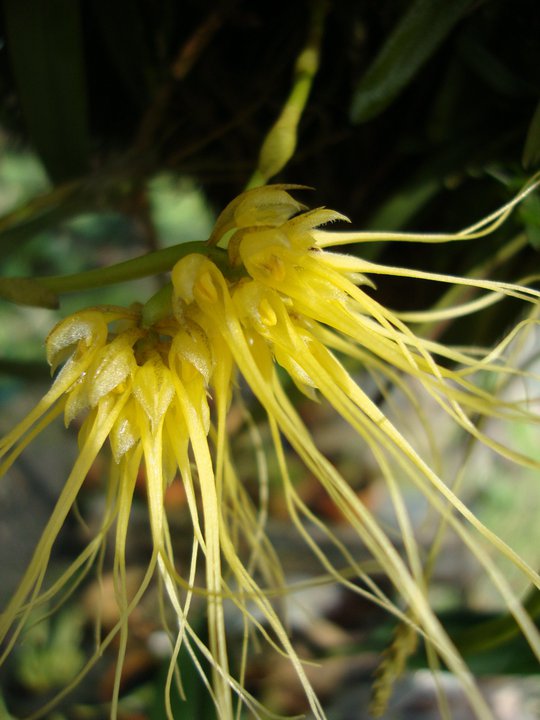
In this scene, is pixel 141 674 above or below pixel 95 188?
below

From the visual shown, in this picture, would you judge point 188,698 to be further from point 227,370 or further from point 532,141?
point 532,141

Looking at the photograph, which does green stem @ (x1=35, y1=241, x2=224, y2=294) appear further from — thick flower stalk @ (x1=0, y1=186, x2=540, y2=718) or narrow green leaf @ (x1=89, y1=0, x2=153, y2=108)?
narrow green leaf @ (x1=89, y1=0, x2=153, y2=108)

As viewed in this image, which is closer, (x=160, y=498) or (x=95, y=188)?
(x=160, y=498)

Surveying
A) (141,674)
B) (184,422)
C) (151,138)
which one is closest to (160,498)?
(184,422)

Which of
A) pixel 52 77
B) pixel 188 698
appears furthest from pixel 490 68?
pixel 188 698

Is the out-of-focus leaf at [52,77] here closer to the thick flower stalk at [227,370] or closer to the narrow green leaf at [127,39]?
the narrow green leaf at [127,39]

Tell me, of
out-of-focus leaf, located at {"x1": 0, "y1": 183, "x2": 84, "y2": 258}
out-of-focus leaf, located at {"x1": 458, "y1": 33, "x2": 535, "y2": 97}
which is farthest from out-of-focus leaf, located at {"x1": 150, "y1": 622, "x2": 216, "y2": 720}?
out-of-focus leaf, located at {"x1": 458, "y1": 33, "x2": 535, "y2": 97}

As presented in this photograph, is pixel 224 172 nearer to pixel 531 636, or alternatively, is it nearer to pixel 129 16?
pixel 129 16
